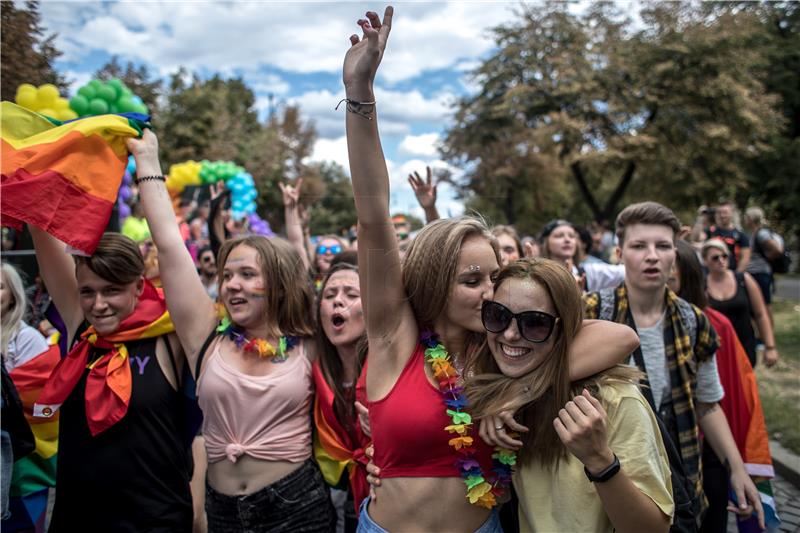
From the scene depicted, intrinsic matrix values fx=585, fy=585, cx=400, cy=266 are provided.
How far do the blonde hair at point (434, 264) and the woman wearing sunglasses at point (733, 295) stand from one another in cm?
402

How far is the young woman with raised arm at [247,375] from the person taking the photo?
234 centimetres

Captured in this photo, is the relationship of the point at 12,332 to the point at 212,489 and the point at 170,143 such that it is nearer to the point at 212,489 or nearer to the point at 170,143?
the point at 212,489

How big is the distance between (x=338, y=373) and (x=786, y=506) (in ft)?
12.1

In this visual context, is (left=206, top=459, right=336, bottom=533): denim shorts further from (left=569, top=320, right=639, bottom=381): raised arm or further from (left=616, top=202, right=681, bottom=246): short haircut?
(left=616, top=202, right=681, bottom=246): short haircut

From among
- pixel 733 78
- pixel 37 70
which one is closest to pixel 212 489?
pixel 37 70

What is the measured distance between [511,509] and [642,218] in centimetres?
153

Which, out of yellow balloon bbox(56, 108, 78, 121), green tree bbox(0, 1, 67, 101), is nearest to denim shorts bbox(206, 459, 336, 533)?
green tree bbox(0, 1, 67, 101)

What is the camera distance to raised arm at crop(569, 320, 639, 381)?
1759 mm

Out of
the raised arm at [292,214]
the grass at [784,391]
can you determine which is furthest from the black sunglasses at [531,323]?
the grass at [784,391]

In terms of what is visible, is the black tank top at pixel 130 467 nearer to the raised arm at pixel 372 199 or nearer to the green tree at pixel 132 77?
the raised arm at pixel 372 199

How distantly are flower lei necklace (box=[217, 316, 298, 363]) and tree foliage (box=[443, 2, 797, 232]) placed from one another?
14.9 metres

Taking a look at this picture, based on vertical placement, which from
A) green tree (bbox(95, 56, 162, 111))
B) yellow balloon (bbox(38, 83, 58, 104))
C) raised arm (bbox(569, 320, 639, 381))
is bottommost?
raised arm (bbox(569, 320, 639, 381))

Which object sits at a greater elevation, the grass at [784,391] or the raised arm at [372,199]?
the raised arm at [372,199]

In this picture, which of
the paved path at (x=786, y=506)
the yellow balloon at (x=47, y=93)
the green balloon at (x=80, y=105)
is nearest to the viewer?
the paved path at (x=786, y=506)
